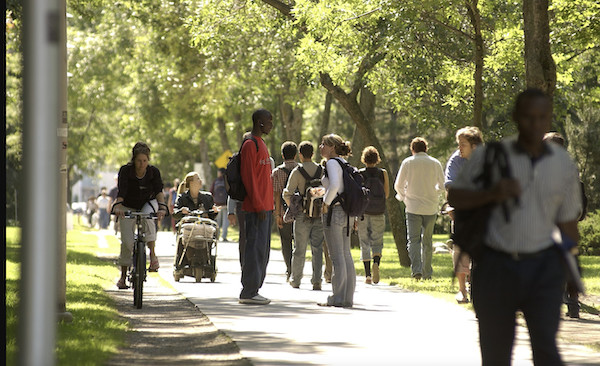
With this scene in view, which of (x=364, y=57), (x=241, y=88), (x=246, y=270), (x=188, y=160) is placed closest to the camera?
(x=246, y=270)

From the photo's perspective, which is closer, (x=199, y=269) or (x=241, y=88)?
(x=199, y=269)

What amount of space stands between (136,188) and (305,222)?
2.54 metres

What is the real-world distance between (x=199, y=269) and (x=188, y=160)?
180 feet

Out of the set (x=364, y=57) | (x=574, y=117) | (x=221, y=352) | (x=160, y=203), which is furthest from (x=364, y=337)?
(x=574, y=117)

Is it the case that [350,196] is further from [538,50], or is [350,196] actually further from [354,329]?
[538,50]

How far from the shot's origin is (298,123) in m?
39.4

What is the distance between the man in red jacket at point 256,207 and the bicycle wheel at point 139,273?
3.61 feet

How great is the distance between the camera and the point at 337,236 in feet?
44.9

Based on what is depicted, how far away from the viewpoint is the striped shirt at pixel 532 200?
609cm

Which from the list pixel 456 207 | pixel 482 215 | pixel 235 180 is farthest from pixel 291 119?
pixel 482 215

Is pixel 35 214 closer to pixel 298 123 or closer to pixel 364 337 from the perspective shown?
pixel 364 337

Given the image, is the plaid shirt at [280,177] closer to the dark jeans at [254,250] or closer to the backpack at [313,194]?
the backpack at [313,194]

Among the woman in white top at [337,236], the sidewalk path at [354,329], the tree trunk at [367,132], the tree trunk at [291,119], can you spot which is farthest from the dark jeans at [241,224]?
the tree trunk at [291,119]

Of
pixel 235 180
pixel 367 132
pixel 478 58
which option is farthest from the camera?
pixel 367 132
